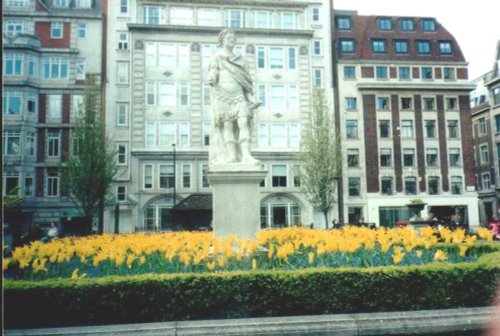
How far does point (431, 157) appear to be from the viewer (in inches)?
1873

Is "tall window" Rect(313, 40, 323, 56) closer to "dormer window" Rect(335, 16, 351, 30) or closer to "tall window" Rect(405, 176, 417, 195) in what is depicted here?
"dormer window" Rect(335, 16, 351, 30)

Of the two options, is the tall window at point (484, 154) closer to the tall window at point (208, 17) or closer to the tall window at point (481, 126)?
the tall window at point (481, 126)

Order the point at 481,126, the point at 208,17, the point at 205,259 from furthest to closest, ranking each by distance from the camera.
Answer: the point at 481,126, the point at 208,17, the point at 205,259

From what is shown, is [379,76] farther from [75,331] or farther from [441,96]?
[75,331]

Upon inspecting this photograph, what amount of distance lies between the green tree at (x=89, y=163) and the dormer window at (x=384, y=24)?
31790mm

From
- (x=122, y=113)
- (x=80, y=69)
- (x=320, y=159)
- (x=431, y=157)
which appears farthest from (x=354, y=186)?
(x=80, y=69)

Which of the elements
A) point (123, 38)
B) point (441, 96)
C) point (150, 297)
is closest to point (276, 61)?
point (123, 38)

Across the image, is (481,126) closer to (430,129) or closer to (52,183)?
(430,129)

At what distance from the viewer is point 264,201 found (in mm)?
43062

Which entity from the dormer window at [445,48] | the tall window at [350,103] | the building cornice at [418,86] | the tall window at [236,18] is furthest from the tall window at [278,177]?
the dormer window at [445,48]

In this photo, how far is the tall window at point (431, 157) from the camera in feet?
155

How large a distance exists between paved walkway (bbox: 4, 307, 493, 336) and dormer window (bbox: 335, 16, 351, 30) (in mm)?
46566

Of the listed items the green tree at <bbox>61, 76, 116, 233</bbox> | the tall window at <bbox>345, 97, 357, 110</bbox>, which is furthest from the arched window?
the green tree at <bbox>61, 76, 116, 233</bbox>

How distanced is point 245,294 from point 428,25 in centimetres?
5174
